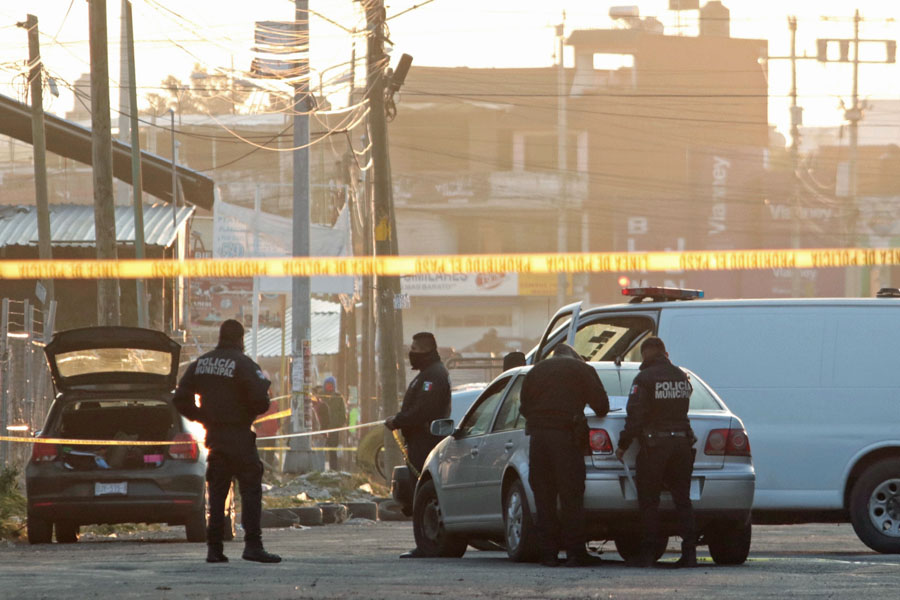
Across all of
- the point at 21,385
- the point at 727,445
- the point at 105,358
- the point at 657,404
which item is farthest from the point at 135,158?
the point at 657,404

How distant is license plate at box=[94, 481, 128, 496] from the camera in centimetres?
1438

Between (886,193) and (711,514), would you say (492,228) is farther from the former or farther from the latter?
(711,514)

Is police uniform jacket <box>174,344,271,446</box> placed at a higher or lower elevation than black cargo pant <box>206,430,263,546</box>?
higher

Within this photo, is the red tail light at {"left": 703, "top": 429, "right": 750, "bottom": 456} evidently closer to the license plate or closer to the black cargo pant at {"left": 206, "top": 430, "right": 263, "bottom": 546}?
the black cargo pant at {"left": 206, "top": 430, "right": 263, "bottom": 546}

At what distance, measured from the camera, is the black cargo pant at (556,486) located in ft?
34.5

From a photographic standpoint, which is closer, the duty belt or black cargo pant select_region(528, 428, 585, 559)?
the duty belt

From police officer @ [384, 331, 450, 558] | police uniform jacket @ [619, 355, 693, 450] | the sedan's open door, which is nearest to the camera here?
police uniform jacket @ [619, 355, 693, 450]

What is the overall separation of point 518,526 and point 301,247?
17.3 meters

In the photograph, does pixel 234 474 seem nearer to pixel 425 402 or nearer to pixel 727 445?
pixel 425 402

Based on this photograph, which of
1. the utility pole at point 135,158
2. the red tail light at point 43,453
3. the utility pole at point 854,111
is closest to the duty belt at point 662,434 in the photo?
the red tail light at point 43,453

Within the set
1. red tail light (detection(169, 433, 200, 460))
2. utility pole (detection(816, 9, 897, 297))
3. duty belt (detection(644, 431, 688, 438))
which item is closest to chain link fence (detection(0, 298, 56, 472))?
red tail light (detection(169, 433, 200, 460))

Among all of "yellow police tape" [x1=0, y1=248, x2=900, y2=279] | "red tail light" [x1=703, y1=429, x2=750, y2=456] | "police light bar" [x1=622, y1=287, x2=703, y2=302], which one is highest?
"yellow police tape" [x1=0, y1=248, x2=900, y2=279]

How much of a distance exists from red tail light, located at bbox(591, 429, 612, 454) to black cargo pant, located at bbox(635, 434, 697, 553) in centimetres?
31

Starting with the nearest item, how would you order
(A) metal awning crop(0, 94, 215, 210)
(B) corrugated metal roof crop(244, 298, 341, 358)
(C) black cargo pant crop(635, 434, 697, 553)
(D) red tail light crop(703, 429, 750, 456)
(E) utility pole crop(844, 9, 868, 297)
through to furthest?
(C) black cargo pant crop(635, 434, 697, 553), (D) red tail light crop(703, 429, 750, 456), (A) metal awning crop(0, 94, 215, 210), (B) corrugated metal roof crop(244, 298, 341, 358), (E) utility pole crop(844, 9, 868, 297)
